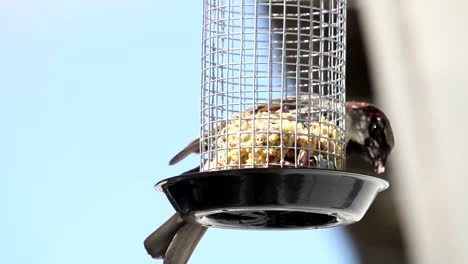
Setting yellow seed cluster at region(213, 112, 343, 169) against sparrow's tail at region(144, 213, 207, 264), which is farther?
sparrow's tail at region(144, 213, 207, 264)

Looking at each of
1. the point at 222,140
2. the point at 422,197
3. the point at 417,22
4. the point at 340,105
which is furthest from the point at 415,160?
the point at 222,140

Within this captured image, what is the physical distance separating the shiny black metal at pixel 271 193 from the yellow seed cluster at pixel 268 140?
0.67 ft

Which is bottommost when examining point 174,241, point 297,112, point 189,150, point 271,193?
point 174,241

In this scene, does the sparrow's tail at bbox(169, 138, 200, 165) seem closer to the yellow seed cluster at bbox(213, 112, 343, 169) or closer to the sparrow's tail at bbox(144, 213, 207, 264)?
the sparrow's tail at bbox(144, 213, 207, 264)

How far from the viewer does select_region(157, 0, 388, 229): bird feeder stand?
3.46 m

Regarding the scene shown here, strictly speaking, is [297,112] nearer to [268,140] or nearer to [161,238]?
[268,140]

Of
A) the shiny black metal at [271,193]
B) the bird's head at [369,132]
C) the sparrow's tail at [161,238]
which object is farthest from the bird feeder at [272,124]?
the bird's head at [369,132]

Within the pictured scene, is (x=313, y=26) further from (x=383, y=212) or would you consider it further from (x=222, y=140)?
(x=383, y=212)

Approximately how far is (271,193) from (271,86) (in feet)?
2.02

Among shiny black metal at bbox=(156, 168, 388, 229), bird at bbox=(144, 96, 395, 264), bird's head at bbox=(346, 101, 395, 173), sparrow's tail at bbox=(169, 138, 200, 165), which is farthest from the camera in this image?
bird's head at bbox=(346, 101, 395, 173)

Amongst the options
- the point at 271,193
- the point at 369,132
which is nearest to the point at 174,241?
the point at 271,193

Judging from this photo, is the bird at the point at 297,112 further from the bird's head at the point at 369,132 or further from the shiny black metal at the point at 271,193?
the shiny black metal at the point at 271,193

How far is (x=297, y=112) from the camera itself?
12.8 ft

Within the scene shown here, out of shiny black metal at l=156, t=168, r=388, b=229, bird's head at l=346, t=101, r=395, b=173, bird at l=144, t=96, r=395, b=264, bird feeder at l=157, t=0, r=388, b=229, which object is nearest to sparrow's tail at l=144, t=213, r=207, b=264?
bird at l=144, t=96, r=395, b=264
